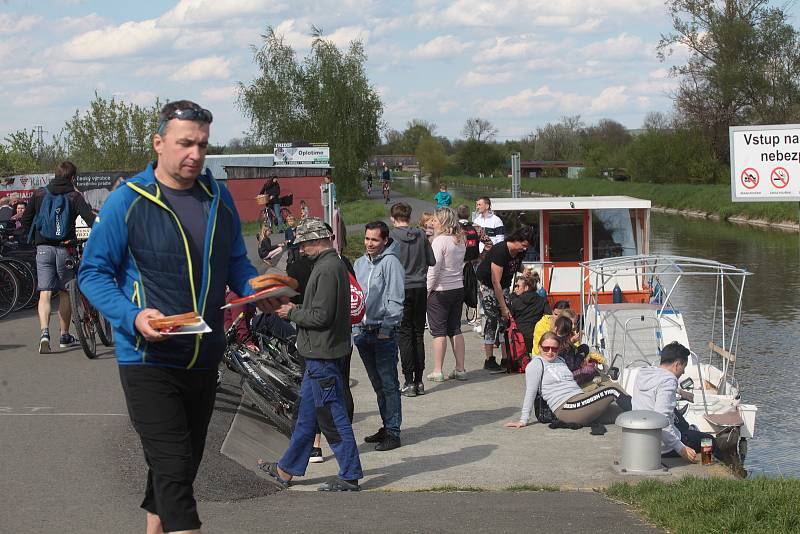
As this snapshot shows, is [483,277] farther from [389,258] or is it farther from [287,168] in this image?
[287,168]

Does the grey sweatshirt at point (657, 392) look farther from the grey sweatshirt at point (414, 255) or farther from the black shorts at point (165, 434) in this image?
the black shorts at point (165, 434)

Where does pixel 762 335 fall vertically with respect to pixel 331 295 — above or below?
below

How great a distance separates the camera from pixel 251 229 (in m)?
38.7

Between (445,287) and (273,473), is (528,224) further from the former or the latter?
(273,473)

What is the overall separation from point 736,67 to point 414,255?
6867 centimetres

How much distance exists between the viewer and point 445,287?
1280 centimetres

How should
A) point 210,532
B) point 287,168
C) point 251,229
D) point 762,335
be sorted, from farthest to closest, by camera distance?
point 287,168, point 251,229, point 762,335, point 210,532

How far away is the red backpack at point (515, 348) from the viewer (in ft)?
44.1

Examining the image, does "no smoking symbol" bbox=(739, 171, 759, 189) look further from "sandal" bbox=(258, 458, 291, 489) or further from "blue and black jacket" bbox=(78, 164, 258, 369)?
"blue and black jacket" bbox=(78, 164, 258, 369)

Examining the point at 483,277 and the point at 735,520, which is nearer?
the point at 735,520

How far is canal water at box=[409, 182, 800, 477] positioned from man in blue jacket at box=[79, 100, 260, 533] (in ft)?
26.7

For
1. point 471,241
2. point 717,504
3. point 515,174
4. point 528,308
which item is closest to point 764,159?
point 528,308

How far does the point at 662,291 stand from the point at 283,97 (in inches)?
2205

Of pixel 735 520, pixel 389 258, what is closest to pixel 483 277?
pixel 389 258
